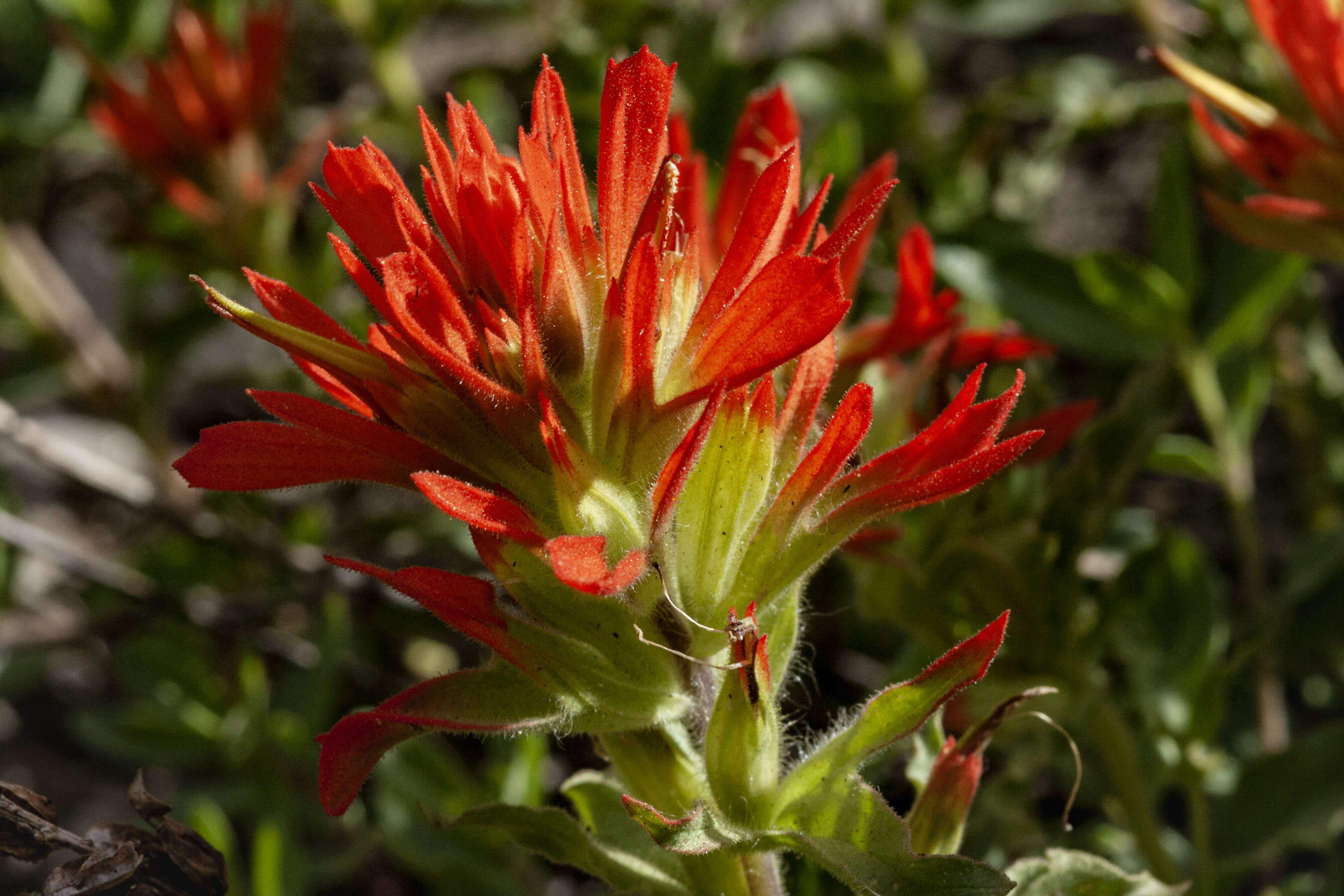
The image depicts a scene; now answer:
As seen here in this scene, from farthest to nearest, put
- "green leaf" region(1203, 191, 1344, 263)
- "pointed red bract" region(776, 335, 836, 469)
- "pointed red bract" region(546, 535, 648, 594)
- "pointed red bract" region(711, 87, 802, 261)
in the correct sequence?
1. "green leaf" region(1203, 191, 1344, 263)
2. "pointed red bract" region(711, 87, 802, 261)
3. "pointed red bract" region(776, 335, 836, 469)
4. "pointed red bract" region(546, 535, 648, 594)

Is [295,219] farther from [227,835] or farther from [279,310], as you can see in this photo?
[279,310]

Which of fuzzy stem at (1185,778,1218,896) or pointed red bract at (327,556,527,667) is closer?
pointed red bract at (327,556,527,667)

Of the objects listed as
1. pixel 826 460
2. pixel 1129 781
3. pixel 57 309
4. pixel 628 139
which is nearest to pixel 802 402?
pixel 826 460

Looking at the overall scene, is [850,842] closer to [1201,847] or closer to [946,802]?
[946,802]

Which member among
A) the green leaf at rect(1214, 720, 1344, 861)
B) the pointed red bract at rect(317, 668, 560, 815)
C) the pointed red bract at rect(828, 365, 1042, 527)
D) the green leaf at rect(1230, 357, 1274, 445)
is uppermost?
the pointed red bract at rect(828, 365, 1042, 527)

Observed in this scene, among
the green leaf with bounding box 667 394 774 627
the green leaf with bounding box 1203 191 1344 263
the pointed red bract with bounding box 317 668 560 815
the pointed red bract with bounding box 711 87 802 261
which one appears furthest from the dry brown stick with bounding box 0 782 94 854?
the green leaf with bounding box 1203 191 1344 263

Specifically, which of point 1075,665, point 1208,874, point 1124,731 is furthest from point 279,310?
point 1208,874

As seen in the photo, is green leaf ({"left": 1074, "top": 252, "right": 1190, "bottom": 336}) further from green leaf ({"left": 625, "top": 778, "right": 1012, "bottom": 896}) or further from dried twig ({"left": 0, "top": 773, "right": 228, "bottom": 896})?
dried twig ({"left": 0, "top": 773, "right": 228, "bottom": 896})

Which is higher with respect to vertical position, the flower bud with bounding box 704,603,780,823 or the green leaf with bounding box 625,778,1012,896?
the flower bud with bounding box 704,603,780,823
